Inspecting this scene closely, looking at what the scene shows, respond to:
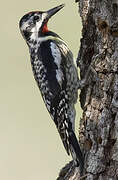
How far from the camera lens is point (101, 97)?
571 centimetres

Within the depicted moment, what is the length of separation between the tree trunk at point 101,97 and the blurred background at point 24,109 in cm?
372

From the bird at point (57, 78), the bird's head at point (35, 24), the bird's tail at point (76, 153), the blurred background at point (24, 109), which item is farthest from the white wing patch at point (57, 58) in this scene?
the blurred background at point (24, 109)

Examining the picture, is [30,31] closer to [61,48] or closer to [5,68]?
[61,48]

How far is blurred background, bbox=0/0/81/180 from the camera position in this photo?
991 centimetres

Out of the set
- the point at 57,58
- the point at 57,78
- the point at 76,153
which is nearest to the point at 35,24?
the point at 57,58

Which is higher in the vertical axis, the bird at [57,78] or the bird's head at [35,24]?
the bird's head at [35,24]

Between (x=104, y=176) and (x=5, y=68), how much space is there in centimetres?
598

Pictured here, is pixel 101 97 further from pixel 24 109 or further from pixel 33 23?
pixel 24 109

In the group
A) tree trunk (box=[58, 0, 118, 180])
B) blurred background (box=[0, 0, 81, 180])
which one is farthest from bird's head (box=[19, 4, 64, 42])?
blurred background (box=[0, 0, 81, 180])

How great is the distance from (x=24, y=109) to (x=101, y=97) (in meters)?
5.35

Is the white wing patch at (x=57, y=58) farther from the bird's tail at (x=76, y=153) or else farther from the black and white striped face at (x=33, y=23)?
the bird's tail at (x=76, y=153)

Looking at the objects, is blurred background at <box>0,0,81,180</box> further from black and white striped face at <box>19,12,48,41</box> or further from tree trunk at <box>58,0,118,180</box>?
tree trunk at <box>58,0,118,180</box>

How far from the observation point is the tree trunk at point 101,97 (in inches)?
219

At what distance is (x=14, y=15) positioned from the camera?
40.5 feet
